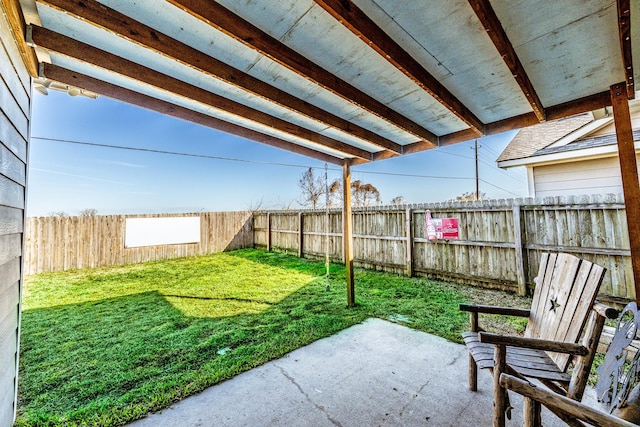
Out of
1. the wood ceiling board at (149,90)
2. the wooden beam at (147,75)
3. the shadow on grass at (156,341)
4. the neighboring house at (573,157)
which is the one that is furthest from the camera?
the neighboring house at (573,157)

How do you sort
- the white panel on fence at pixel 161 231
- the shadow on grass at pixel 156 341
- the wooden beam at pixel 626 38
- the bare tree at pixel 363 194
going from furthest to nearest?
the bare tree at pixel 363 194 → the white panel on fence at pixel 161 231 → the shadow on grass at pixel 156 341 → the wooden beam at pixel 626 38

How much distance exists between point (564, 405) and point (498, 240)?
14.5ft

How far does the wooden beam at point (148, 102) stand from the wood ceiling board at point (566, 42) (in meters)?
2.33

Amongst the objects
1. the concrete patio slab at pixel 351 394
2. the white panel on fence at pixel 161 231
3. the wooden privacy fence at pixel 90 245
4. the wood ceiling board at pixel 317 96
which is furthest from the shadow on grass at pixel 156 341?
the white panel on fence at pixel 161 231

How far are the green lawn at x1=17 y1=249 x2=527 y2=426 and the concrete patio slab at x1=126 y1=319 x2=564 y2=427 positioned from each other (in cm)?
19

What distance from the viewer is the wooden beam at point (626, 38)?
4.13 feet

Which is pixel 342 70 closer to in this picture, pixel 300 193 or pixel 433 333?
pixel 433 333

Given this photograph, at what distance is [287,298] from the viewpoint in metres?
4.35

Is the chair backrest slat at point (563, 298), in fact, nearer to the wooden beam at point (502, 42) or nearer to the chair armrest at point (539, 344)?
the chair armrest at point (539, 344)

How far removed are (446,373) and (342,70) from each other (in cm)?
258

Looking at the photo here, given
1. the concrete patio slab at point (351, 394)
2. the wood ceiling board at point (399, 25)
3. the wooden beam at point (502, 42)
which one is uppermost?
the wood ceiling board at point (399, 25)

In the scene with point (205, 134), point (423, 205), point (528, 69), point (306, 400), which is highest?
point (205, 134)

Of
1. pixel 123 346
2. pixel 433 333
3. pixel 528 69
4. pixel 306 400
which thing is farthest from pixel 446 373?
pixel 123 346

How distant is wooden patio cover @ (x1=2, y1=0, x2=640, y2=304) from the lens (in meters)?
1.36
